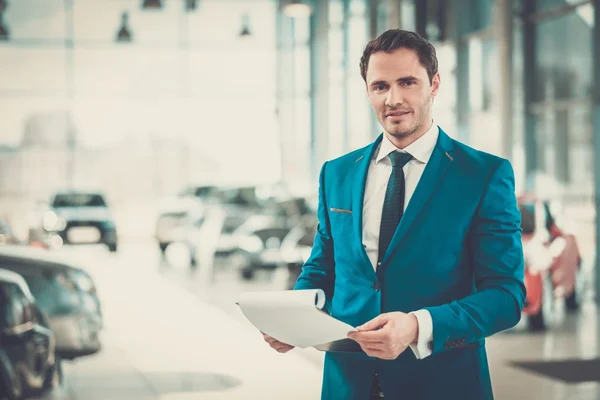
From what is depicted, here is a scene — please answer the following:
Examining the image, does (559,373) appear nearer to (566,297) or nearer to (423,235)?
(566,297)

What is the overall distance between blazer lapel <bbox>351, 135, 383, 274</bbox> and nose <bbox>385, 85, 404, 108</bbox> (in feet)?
0.67

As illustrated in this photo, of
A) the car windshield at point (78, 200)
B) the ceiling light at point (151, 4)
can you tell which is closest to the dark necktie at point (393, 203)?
the ceiling light at point (151, 4)

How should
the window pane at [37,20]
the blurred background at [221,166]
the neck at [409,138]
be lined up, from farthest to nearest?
1. the window pane at [37,20]
2. the blurred background at [221,166]
3. the neck at [409,138]

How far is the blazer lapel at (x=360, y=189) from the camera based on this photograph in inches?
77.0

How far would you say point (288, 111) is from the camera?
26.2 metres

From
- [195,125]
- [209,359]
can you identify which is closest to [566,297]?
[209,359]

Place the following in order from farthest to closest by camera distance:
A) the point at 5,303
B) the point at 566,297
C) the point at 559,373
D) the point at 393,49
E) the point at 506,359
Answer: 1. the point at 566,297
2. the point at 506,359
3. the point at 559,373
4. the point at 5,303
5. the point at 393,49

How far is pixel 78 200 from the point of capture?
729 inches

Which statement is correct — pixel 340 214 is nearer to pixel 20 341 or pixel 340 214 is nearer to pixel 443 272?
pixel 443 272

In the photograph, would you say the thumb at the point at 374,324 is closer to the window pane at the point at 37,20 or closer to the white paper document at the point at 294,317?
the white paper document at the point at 294,317

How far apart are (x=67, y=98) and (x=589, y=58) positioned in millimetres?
15711

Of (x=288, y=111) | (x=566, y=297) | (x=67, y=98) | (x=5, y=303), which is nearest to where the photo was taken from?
(x=5, y=303)

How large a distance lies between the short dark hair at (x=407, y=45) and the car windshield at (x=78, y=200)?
55.2 ft

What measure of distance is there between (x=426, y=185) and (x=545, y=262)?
24.1 feet
